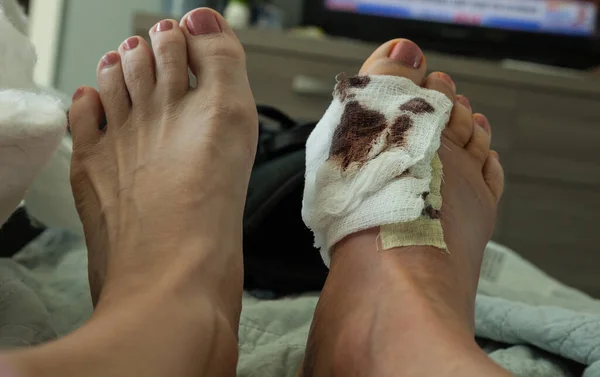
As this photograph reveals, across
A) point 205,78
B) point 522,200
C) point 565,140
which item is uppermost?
point 205,78

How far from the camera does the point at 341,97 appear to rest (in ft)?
2.15

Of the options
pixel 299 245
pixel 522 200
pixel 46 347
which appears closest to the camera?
pixel 46 347

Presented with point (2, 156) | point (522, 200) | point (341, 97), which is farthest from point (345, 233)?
point (522, 200)

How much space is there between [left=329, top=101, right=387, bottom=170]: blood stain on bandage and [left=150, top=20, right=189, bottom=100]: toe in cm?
18

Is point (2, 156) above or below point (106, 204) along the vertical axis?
above

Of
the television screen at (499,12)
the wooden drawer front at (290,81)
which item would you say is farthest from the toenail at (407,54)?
the television screen at (499,12)

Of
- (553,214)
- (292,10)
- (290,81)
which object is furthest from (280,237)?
(292,10)

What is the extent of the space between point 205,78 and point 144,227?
0.22 metres

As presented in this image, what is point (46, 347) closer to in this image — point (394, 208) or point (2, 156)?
point (2, 156)

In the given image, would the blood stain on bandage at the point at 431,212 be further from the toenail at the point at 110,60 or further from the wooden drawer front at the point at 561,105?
the wooden drawer front at the point at 561,105

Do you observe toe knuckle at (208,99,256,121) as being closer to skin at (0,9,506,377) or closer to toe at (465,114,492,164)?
skin at (0,9,506,377)

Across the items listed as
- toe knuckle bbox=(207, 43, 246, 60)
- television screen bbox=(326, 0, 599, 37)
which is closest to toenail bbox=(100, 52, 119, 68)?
toe knuckle bbox=(207, 43, 246, 60)

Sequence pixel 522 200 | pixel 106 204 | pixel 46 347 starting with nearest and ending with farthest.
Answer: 1. pixel 46 347
2. pixel 106 204
3. pixel 522 200

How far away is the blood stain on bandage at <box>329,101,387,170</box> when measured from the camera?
23.7 inches
